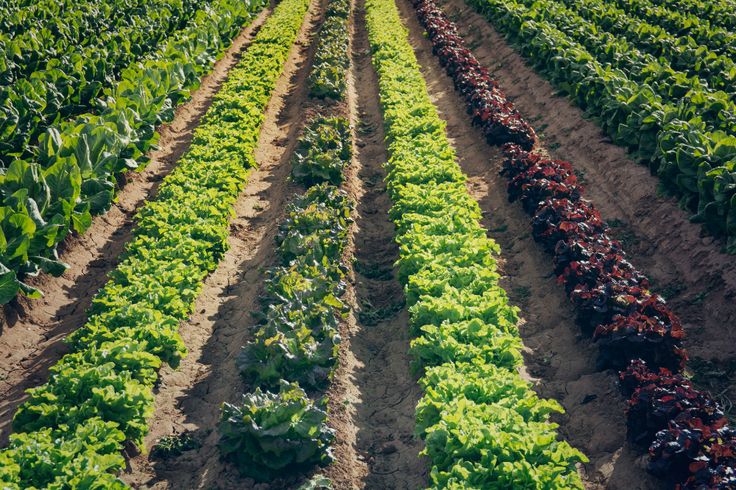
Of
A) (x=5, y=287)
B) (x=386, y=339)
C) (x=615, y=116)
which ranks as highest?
(x=615, y=116)

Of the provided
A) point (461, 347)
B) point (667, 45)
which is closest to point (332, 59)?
point (667, 45)

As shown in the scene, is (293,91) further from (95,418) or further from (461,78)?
(95,418)

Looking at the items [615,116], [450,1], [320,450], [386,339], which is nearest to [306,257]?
[386,339]

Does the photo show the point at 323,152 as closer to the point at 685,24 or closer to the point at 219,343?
the point at 219,343

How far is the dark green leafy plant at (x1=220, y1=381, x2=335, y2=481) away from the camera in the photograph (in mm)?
7043

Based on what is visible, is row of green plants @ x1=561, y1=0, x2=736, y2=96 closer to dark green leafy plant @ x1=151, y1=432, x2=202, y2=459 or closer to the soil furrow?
the soil furrow

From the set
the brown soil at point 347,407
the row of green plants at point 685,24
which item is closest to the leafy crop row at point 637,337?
the brown soil at point 347,407

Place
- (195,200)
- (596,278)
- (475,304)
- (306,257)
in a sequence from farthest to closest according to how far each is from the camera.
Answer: (195,200) < (306,257) < (596,278) < (475,304)

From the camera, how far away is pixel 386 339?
9.84 metres

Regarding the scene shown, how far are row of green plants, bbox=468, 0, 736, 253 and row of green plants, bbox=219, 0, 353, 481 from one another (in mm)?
5447

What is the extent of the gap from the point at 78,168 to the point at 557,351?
753 centimetres

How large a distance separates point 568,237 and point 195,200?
5.95 meters

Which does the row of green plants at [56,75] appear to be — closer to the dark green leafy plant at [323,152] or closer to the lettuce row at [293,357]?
the dark green leafy plant at [323,152]

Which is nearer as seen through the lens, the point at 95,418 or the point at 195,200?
the point at 95,418
